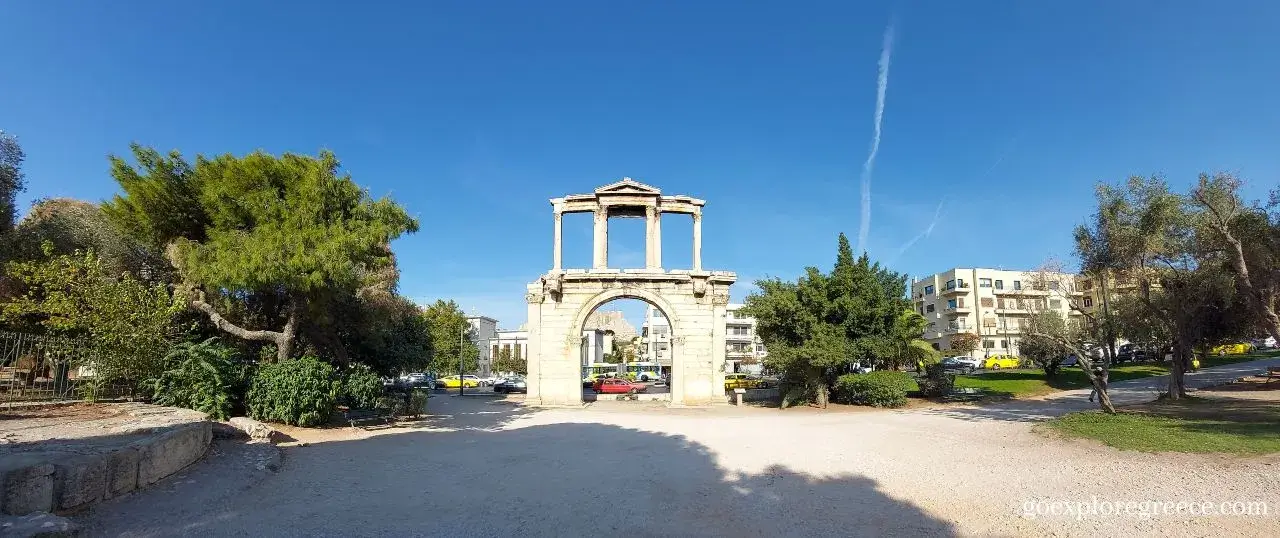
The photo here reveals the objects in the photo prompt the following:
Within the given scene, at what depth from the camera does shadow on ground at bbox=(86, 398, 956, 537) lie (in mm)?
7457

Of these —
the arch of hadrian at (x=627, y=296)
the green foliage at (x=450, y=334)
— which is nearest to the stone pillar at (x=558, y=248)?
the arch of hadrian at (x=627, y=296)

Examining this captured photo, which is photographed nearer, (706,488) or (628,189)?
(706,488)

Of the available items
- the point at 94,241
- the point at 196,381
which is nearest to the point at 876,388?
the point at 196,381

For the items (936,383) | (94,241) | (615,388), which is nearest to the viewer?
(94,241)

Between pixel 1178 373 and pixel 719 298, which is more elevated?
pixel 719 298

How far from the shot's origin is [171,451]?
9797 mm

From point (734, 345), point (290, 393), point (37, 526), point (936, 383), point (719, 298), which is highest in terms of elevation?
point (719, 298)

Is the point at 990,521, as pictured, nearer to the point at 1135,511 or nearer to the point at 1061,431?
the point at 1135,511

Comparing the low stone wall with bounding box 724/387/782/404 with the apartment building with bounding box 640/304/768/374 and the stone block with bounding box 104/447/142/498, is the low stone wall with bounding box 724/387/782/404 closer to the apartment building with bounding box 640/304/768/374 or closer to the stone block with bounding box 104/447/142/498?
the stone block with bounding box 104/447/142/498

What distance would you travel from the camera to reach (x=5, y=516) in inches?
243

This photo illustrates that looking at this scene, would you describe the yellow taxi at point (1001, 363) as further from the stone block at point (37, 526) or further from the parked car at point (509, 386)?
the stone block at point (37, 526)

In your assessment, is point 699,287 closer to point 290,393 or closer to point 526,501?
point 290,393

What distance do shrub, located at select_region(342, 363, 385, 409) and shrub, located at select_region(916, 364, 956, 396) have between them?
24.7m

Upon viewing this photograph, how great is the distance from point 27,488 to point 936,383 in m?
31.4
